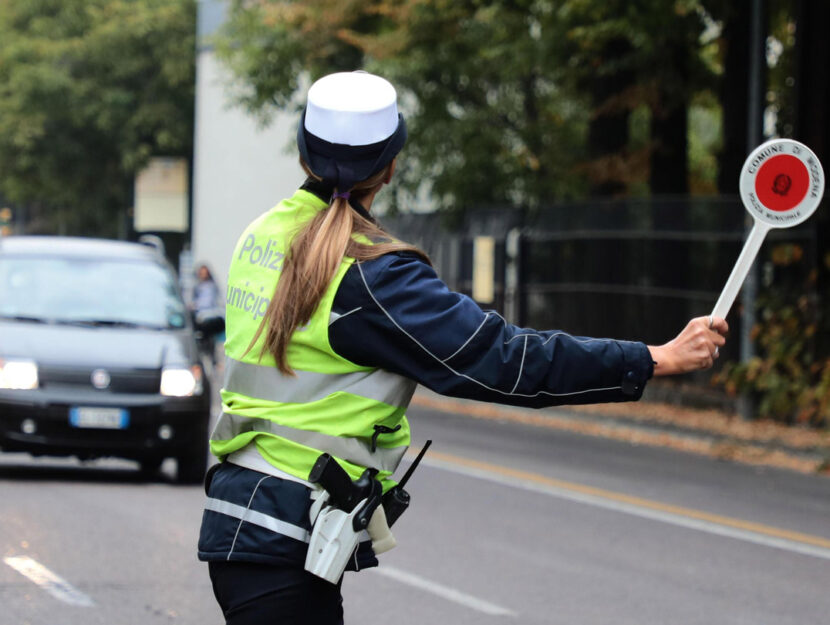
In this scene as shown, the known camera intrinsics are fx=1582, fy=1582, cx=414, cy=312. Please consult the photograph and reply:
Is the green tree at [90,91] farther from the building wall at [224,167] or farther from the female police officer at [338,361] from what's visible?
the female police officer at [338,361]

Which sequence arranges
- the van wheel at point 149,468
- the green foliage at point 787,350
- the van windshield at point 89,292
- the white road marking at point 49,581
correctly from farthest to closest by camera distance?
the green foliage at point 787,350 → the van wheel at point 149,468 → the van windshield at point 89,292 → the white road marking at point 49,581

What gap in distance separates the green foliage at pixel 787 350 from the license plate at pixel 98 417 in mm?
8631

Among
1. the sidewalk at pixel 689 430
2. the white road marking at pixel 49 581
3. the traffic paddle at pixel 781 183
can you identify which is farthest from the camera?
the sidewalk at pixel 689 430

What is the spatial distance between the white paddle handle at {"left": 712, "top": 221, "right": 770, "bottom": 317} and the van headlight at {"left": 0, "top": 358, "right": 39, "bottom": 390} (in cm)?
810

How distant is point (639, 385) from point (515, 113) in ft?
73.1

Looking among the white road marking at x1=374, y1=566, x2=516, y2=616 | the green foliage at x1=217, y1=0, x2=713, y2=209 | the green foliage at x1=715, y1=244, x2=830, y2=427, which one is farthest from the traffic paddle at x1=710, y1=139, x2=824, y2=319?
the green foliage at x1=217, y1=0, x2=713, y2=209

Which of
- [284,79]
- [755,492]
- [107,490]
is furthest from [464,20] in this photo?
[107,490]

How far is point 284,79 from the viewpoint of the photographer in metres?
25.5

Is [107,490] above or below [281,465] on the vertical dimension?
below

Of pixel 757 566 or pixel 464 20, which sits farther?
pixel 464 20

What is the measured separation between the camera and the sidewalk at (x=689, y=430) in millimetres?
15336

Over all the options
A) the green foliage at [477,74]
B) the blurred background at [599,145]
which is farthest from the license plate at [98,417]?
the green foliage at [477,74]

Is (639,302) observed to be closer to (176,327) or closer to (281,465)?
(176,327)

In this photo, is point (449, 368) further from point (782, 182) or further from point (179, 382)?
point (179, 382)
